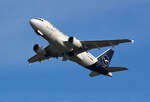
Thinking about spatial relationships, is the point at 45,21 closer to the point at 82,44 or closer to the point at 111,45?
the point at 82,44

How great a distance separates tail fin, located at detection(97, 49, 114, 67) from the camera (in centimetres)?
7834

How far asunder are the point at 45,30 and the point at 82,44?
6.93 meters

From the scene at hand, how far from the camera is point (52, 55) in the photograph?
7050cm

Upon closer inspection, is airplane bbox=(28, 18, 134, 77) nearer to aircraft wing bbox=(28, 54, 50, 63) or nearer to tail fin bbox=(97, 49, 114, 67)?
aircraft wing bbox=(28, 54, 50, 63)

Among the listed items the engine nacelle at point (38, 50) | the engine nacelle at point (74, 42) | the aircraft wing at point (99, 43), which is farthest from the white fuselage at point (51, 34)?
the engine nacelle at point (38, 50)

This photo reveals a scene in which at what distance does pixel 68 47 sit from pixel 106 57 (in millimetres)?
17037

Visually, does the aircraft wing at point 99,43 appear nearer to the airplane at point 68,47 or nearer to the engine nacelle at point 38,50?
the airplane at point 68,47

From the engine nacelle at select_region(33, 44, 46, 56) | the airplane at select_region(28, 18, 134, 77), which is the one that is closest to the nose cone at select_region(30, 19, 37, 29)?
the airplane at select_region(28, 18, 134, 77)

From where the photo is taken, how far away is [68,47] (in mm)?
65625

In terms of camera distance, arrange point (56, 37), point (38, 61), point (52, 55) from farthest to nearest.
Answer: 1. point (38, 61)
2. point (52, 55)
3. point (56, 37)

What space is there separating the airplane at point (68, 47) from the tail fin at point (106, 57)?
9.90 ft

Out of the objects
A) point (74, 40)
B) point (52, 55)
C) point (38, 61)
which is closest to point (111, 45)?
point (74, 40)

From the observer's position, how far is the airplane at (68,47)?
2549 inches

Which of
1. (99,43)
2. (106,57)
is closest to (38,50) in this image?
(99,43)
